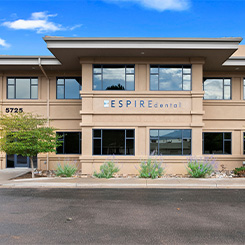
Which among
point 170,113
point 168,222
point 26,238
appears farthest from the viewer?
point 170,113

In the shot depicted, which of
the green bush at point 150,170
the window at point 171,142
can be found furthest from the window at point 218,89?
the green bush at point 150,170

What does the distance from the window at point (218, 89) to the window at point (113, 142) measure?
6.48 m

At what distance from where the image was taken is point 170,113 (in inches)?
633

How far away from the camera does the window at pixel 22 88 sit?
18672 mm

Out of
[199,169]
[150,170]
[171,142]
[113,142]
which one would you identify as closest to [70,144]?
→ [113,142]

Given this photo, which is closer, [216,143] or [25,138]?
[25,138]

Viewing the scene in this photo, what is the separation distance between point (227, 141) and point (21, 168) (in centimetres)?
1410

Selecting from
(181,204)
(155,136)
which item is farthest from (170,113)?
(181,204)

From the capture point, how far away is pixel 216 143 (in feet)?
59.8

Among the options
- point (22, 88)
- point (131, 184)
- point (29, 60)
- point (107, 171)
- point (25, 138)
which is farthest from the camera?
point (22, 88)

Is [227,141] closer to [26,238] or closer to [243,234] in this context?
[243,234]

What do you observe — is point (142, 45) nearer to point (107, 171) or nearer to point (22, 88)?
point (107, 171)

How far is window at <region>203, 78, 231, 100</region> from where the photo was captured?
18719 millimetres

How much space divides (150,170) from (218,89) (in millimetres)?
8212
